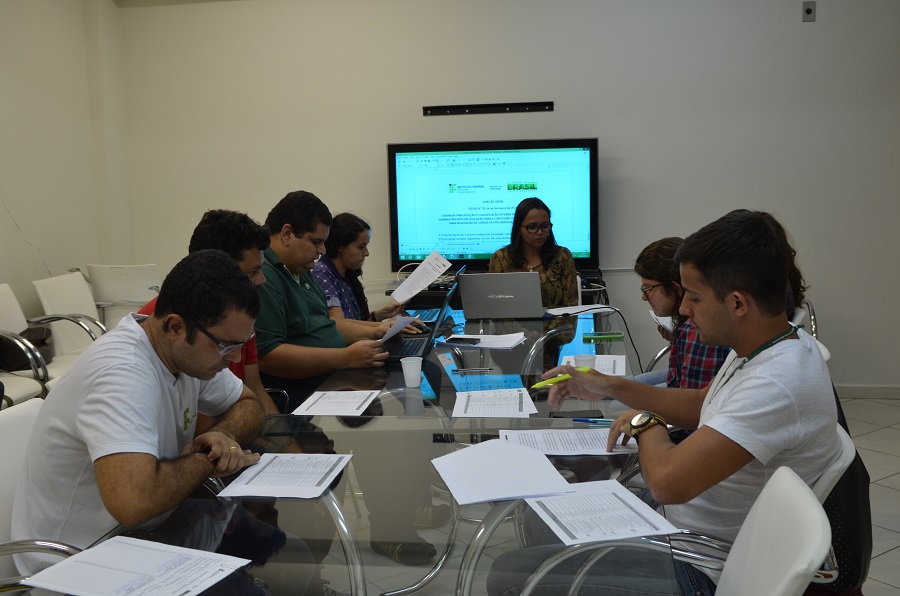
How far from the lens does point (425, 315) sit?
159 inches

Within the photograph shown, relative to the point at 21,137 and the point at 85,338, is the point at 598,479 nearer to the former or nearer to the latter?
the point at 85,338

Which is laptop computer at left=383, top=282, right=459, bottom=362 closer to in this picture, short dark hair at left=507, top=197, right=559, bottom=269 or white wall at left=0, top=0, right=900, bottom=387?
short dark hair at left=507, top=197, right=559, bottom=269

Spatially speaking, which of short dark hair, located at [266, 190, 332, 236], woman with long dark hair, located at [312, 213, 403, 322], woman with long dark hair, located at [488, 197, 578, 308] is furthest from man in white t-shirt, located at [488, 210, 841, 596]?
woman with long dark hair, located at [488, 197, 578, 308]

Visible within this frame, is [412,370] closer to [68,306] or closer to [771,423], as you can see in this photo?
[771,423]

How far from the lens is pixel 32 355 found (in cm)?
370

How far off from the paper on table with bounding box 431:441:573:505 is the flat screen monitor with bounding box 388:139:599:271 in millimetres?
3550

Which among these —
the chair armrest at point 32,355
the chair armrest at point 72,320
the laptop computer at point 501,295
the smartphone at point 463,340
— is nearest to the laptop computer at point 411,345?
the smartphone at point 463,340

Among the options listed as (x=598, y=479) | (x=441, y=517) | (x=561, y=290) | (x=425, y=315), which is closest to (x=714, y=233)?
(x=598, y=479)

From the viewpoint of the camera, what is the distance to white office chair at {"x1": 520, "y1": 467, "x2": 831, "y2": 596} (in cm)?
99

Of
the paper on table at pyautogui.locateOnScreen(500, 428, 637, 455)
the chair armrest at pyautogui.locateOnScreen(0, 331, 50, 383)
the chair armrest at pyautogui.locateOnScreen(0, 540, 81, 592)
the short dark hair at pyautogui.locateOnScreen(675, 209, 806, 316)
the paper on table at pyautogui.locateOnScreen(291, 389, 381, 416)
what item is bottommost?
the chair armrest at pyautogui.locateOnScreen(0, 331, 50, 383)

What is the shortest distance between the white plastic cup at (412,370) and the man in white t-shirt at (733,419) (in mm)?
874

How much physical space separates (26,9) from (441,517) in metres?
4.75

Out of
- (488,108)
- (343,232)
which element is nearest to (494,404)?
(343,232)

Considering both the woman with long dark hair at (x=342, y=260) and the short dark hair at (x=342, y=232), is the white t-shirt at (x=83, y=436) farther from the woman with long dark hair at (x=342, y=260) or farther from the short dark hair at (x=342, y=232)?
the short dark hair at (x=342, y=232)
